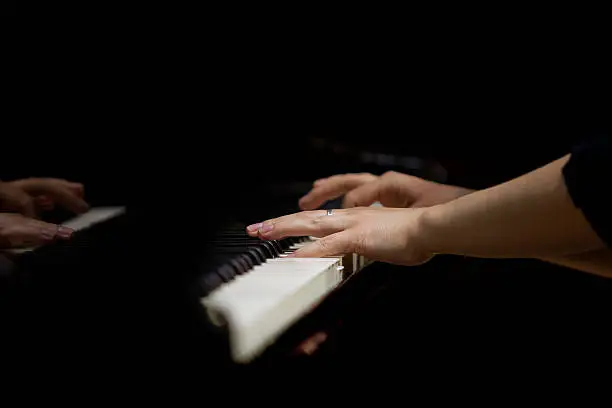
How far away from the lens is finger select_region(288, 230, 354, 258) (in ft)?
3.43

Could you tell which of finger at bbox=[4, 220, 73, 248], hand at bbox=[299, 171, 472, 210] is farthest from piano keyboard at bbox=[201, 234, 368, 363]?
hand at bbox=[299, 171, 472, 210]

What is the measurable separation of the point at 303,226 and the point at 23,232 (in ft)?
1.39

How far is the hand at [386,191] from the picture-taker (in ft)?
4.80

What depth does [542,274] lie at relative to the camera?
7.65ft

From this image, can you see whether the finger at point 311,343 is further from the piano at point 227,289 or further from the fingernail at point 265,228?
the fingernail at point 265,228

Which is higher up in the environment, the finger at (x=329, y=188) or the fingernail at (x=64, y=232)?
the finger at (x=329, y=188)

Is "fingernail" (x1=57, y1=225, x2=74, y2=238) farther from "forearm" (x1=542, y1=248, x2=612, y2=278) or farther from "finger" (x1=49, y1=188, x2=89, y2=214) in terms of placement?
"forearm" (x1=542, y1=248, x2=612, y2=278)

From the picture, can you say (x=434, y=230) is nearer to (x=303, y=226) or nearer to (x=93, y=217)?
(x=303, y=226)

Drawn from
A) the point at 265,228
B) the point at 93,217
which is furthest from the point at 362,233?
the point at 93,217

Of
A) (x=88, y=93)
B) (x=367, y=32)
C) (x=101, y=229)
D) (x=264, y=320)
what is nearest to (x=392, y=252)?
(x=264, y=320)

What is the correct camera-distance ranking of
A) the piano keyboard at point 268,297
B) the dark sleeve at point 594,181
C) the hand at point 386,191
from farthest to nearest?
the hand at point 386,191 < the dark sleeve at point 594,181 < the piano keyboard at point 268,297

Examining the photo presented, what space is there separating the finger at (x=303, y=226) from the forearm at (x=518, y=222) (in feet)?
0.51

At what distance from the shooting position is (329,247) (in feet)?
3.43

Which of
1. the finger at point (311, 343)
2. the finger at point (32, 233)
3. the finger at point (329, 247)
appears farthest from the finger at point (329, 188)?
the finger at point (32, 233)
